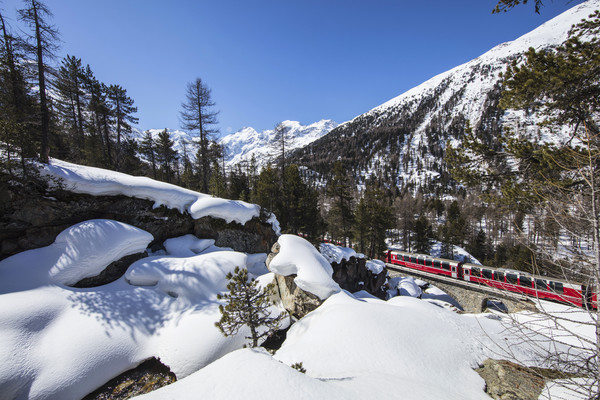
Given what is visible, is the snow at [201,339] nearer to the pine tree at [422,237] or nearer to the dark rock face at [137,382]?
the dark rock face at [137,382]

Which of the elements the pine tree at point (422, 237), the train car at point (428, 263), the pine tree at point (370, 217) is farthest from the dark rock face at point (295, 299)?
the pine tree at point (422, 237)

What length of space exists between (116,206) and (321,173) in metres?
107

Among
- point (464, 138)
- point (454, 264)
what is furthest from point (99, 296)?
point (454, 264)

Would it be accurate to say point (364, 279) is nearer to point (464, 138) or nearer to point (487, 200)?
point (487, 200)

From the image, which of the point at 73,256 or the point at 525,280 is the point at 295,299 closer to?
the point at 73,256

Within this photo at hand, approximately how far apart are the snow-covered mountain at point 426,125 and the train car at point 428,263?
85.6 metres

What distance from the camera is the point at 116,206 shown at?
35.6ft

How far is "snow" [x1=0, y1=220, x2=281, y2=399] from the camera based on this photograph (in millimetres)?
5414

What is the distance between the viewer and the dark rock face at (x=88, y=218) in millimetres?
8469

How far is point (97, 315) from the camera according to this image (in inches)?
265

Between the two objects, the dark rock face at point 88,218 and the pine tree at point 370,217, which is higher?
the dark rock face at point 88,218

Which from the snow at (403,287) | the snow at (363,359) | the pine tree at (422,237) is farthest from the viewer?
the pine tree at (422,237)

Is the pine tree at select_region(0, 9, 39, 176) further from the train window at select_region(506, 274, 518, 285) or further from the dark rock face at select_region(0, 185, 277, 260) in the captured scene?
the train window at select_region(506, 274, 518, 285)

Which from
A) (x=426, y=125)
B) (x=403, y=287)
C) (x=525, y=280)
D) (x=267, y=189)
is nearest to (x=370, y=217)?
(x=403, y=287)
